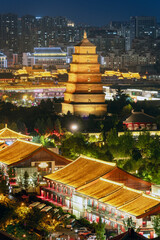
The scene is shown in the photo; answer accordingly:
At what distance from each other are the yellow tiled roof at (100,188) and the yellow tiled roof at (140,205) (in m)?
1.38

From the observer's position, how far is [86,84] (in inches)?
1928

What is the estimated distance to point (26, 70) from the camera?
372 feet

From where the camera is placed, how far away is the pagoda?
160ft

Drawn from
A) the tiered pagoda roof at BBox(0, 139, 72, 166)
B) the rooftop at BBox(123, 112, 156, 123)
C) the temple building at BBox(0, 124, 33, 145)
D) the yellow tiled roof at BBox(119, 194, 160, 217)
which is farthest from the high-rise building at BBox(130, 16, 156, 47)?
the yellow tiled roof at BBox(119, 194, 160, 217)

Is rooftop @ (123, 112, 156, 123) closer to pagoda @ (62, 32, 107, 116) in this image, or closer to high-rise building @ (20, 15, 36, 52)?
pagoda @ (62, 32, 107, 116)

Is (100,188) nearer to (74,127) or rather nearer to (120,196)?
(120,196)

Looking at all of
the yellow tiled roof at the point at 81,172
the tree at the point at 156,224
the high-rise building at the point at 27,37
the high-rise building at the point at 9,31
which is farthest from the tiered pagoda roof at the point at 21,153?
the high-rise building at the point at 27,37

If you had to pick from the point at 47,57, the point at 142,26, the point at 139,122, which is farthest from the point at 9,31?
the point at 139,122

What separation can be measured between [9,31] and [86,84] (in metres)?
112

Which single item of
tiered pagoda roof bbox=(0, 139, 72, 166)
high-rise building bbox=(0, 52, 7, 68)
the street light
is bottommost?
high-rise building bbox=(0, 52, 7, 68)

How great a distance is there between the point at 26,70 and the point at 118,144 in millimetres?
79947

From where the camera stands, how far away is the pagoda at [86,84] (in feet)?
160

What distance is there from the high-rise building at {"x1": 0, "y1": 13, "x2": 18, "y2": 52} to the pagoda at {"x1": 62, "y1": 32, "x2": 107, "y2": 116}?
363 feet

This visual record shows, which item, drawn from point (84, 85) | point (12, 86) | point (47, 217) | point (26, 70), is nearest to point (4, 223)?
point (47, 217)
